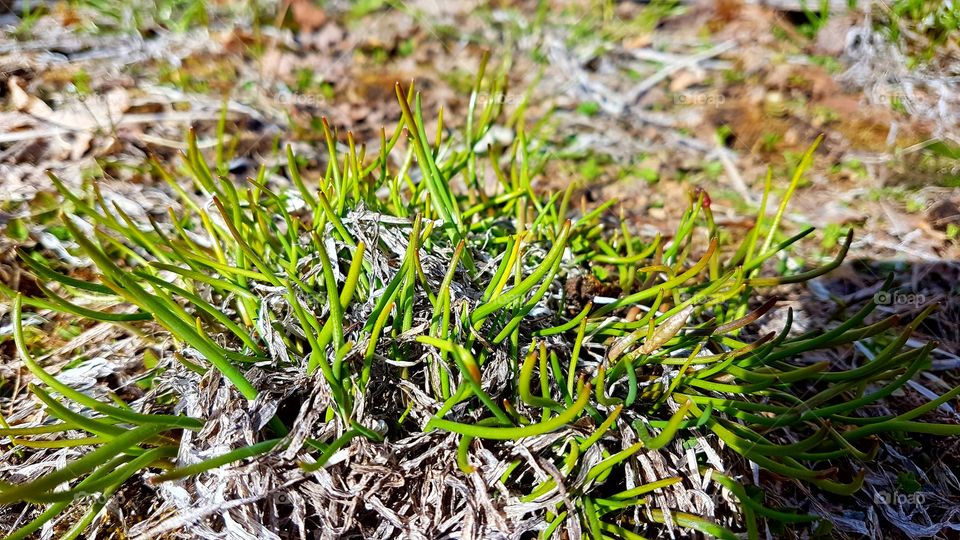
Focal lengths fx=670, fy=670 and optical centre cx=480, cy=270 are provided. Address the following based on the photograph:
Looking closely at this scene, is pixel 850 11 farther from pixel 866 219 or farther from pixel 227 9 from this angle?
pixel 227 9

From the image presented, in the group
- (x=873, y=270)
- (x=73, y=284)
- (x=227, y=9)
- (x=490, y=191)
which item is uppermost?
(x=227, y=9)

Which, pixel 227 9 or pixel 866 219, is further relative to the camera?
pixel 227 9

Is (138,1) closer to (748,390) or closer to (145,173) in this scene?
(145,173)

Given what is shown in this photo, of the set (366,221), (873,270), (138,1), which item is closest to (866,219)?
(873,270)

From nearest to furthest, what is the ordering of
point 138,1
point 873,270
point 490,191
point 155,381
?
point 155,381, point 873,270, point 490,191, point 138,1

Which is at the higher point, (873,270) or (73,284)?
(73,284)

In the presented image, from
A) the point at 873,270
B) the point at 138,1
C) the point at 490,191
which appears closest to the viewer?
the point at 873,270
